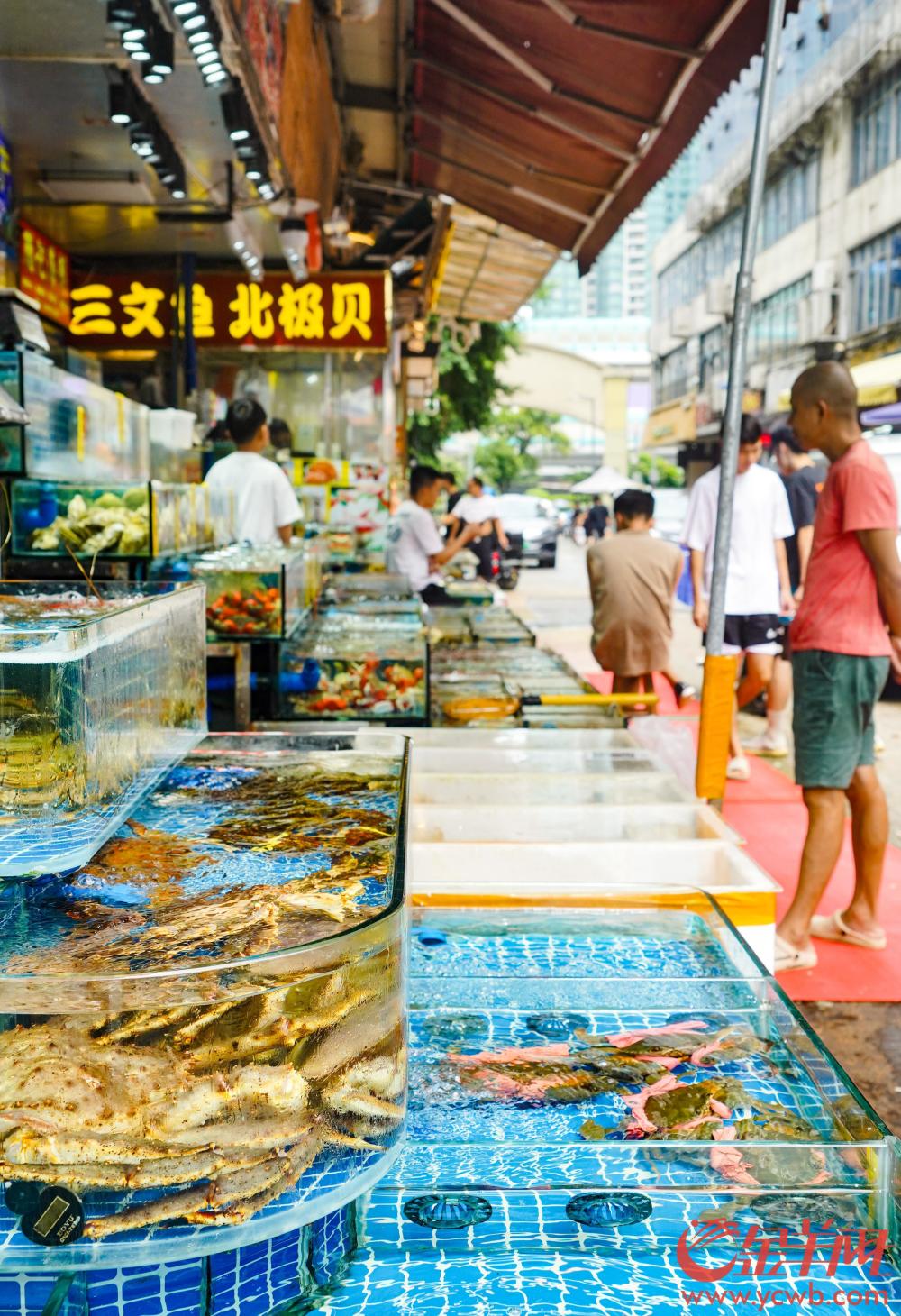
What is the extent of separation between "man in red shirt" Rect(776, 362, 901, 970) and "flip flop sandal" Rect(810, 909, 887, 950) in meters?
0.27

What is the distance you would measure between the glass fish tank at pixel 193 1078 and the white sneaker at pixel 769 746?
648 centimetres

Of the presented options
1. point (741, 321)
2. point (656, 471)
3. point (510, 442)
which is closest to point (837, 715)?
point (741, 321)

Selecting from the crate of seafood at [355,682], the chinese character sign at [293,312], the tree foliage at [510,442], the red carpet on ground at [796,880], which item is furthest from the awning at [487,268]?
the tree foliage at [510,442]

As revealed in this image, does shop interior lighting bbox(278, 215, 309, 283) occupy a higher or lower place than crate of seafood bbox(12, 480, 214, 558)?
higher

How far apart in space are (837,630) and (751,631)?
2.58 m

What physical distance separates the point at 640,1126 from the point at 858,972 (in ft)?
8.57

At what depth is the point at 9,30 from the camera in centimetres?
448

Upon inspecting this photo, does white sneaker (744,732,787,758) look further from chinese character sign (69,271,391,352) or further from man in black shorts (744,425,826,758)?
chinese character sign (69,271,391,352)

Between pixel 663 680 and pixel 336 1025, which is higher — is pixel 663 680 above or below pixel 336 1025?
below

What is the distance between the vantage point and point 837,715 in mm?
4074

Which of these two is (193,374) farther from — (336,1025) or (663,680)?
(336,1025)

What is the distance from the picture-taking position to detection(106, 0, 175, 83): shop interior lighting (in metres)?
3.92

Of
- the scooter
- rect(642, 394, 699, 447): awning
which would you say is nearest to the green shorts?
the scooter

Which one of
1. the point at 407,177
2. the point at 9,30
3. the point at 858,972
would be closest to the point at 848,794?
the point at 858,972
